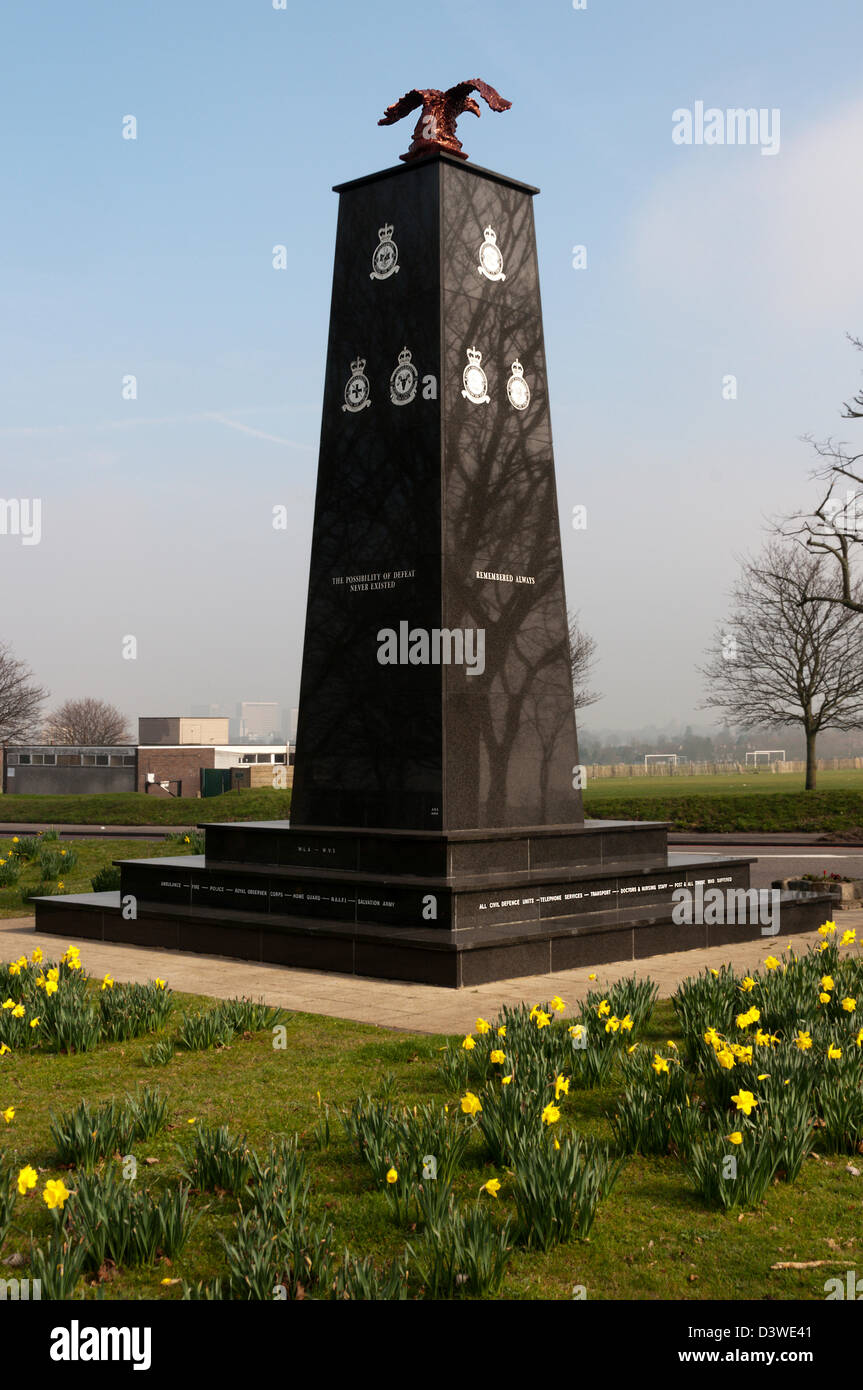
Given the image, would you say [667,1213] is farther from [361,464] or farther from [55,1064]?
[361,464]

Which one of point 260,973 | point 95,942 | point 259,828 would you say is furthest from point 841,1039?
point 95,942

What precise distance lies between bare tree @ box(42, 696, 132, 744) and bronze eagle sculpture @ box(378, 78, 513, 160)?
105m

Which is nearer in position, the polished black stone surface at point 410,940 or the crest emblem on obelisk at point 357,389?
the polished black stone surface at point 410,940

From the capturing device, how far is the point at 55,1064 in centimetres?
705

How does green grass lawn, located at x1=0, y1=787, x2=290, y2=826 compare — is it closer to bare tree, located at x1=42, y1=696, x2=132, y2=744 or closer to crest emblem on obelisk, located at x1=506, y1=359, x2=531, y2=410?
crest emblem on obelisk, located at x1=506, y1=359, x2=531, y2=410

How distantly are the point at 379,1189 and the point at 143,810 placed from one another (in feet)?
119

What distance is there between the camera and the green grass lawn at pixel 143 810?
3656 cm

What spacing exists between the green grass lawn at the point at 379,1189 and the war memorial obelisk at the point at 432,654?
348cm

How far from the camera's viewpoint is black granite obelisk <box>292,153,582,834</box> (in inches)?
441

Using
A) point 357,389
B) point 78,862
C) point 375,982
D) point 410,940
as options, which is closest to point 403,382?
point 357,389

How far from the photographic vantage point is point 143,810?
39.8 metres

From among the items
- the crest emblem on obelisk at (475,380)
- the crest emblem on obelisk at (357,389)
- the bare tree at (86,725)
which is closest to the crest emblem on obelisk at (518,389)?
the crest emblem on obelisk at (475,380)

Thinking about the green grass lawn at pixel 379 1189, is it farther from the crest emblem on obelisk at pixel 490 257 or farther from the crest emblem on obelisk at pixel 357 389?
the crest emblem on obelisk at pixel 490 257

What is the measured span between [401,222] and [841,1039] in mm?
9000
